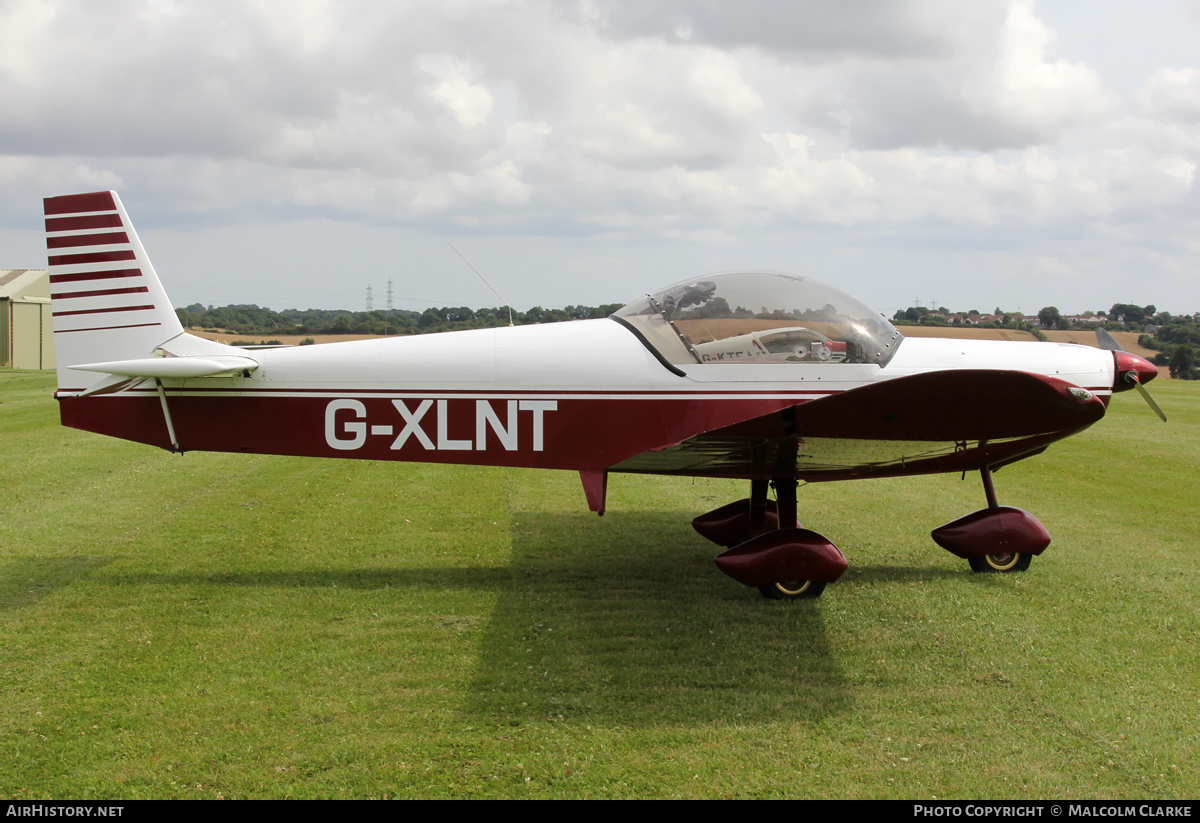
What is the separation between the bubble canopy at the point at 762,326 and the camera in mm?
5711

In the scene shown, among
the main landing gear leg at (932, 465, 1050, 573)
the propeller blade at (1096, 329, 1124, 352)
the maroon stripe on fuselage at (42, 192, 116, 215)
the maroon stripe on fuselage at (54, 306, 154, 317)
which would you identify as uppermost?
the maroon stripe on fuselage at (42, 192, 116, 215)

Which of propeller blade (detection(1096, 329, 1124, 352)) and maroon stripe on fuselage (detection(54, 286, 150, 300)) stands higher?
maroon stripe on fuselage (detection(54, 286, 150, 300))

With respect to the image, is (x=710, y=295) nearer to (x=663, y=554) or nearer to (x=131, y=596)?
(x=663, y=554)

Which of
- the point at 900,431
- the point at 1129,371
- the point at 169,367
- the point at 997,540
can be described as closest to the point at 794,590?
the point at 900,431

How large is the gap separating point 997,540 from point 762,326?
2.50 metres

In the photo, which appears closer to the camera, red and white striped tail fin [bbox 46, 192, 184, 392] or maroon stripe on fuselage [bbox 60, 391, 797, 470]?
maroon stripe on fuselage [bbox 60, 391, 797, 470]

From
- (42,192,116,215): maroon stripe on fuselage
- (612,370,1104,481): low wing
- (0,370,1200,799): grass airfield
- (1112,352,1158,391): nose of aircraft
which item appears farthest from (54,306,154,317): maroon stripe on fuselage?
(1112,352,1158,391): nose of aircraft

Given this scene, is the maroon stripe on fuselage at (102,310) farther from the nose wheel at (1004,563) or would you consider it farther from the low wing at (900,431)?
the nose wheel at (1004,563)

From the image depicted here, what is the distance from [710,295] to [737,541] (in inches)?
96.3

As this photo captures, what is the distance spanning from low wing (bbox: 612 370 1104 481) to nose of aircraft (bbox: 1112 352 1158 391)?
769 millimetres

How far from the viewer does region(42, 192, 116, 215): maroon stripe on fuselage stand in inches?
236

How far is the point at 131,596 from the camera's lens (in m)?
5.59

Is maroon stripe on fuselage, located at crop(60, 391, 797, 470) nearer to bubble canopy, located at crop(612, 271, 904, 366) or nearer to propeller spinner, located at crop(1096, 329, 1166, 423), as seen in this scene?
bubble canopy, located at crop(612, 271, 904, 366)

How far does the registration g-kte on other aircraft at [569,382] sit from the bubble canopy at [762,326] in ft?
0.04
